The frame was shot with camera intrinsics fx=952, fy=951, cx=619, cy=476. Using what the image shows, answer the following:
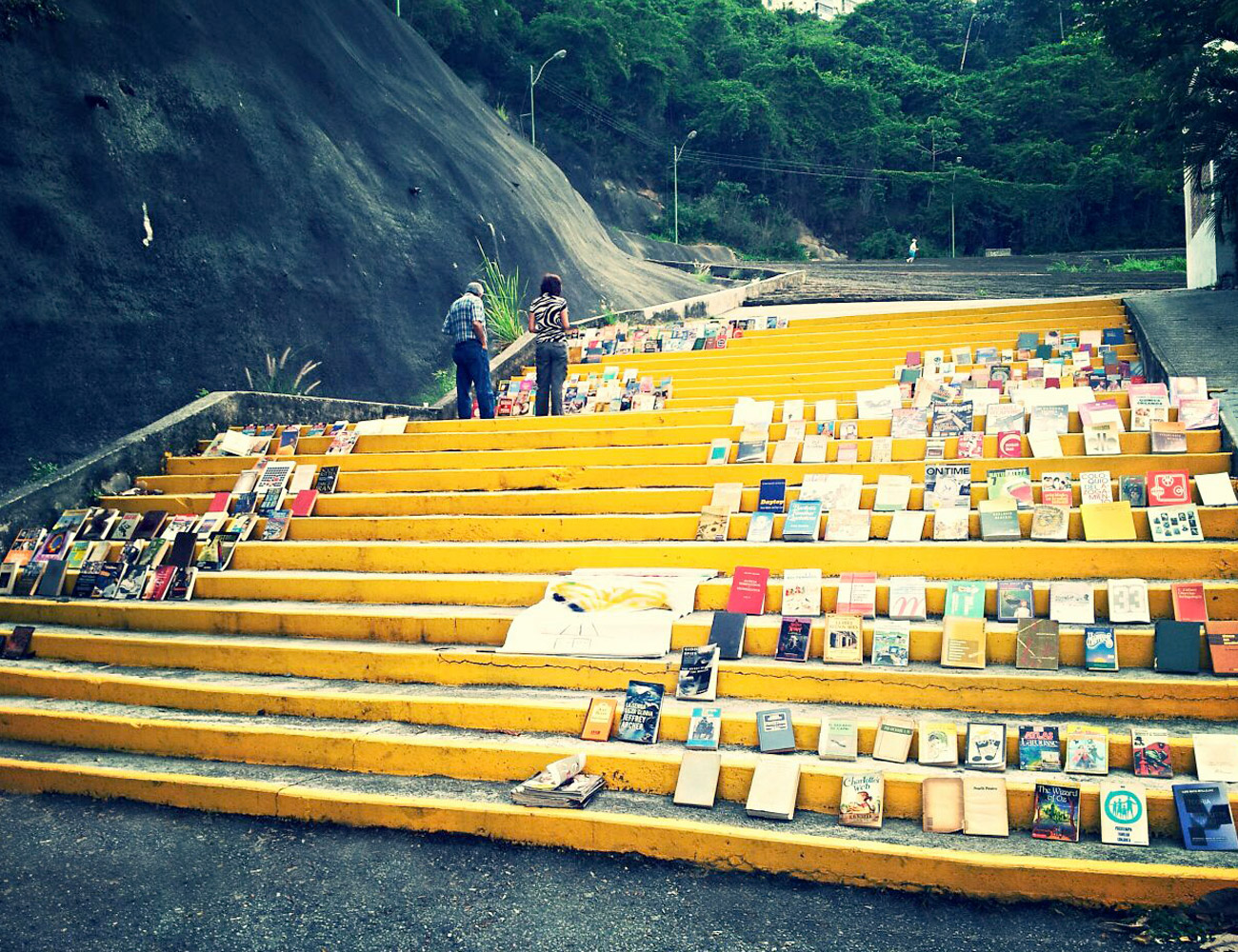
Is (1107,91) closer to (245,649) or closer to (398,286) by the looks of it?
(398,286)

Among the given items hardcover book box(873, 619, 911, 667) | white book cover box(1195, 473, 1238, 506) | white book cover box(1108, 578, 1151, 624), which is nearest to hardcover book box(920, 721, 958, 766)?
hardcover book box(873, 619, 911, 667)

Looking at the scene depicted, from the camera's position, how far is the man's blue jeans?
393 inches

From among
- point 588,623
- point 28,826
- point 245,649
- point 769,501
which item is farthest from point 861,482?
point 28,826

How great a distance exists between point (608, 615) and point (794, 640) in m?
1.09

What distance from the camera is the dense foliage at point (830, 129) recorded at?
46312 millimetres

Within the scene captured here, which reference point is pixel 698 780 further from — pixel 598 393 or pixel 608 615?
pixel 598 393

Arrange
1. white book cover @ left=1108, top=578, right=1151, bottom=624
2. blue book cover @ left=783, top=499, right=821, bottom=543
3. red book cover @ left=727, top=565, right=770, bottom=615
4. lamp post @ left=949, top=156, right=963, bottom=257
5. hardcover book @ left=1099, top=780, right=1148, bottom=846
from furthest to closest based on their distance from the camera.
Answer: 1. lamp post @ left=949, top=156, right=963, bottom=257
2. blue book cover @ left=783, top=499, right=821, bottom=543
3. red book cover @ left=727, top=565, right=770, bottom=615
4. white book cover @ left=1108, top=578, right=1151, bottom=624
5. hardcover book @ left=1099, top=780, right=1148, bottom=846

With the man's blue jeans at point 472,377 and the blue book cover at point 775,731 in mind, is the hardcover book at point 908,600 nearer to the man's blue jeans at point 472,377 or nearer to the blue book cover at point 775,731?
the blue book cover at point 775,731

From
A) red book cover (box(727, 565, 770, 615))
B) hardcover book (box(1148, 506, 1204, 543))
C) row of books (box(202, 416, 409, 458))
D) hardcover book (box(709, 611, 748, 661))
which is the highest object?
row of books (box(202, 416, 409, 458))

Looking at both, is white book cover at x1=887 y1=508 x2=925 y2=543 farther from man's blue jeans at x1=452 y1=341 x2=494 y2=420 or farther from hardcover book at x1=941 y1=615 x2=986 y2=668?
man's blue jeans at x1=452 y1=341 x2=494 y2=420

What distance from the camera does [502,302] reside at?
14430mm

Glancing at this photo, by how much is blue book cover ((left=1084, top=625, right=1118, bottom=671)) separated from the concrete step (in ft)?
3.41

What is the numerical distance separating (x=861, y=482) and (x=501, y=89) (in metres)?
39.8

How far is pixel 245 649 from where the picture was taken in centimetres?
600
